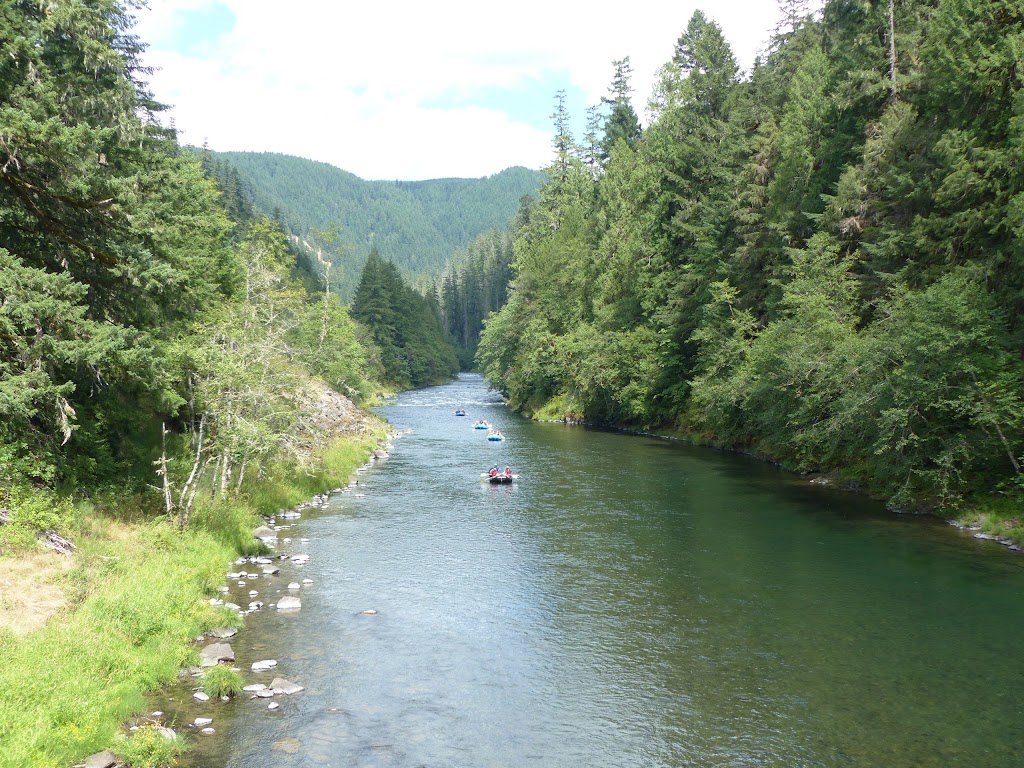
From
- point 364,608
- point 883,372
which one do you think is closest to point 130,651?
point 364,608

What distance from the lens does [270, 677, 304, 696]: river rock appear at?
46.3 ft

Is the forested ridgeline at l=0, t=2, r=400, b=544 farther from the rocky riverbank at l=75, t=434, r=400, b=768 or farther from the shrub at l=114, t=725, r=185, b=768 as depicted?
the shrub at l=114, t=725, r=185, b=768

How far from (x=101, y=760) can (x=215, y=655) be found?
4.29 metres

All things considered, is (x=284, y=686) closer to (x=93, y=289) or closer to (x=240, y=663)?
(x=240, y=663)

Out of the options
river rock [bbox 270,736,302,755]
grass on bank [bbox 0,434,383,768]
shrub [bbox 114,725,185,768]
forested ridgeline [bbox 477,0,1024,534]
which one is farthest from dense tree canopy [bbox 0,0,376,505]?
forested ridgeline [bbox 477,0,1024,534]

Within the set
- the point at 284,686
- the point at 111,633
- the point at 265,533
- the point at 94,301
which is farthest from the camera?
the point at 265,533

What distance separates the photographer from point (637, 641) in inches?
679

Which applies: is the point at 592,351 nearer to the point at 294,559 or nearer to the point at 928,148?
the point at 928,148

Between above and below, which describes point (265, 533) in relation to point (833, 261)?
below

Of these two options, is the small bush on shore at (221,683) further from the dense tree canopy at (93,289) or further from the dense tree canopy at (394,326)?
the dense tree canopy at (394,326)

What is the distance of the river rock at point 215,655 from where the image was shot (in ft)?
48.7

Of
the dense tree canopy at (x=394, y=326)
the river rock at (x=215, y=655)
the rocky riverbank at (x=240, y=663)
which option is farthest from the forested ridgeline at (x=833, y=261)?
the dense tree canopy at (x=394, y=326)

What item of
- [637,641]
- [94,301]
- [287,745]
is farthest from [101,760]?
[94,301]

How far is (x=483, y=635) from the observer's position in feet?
58.9
